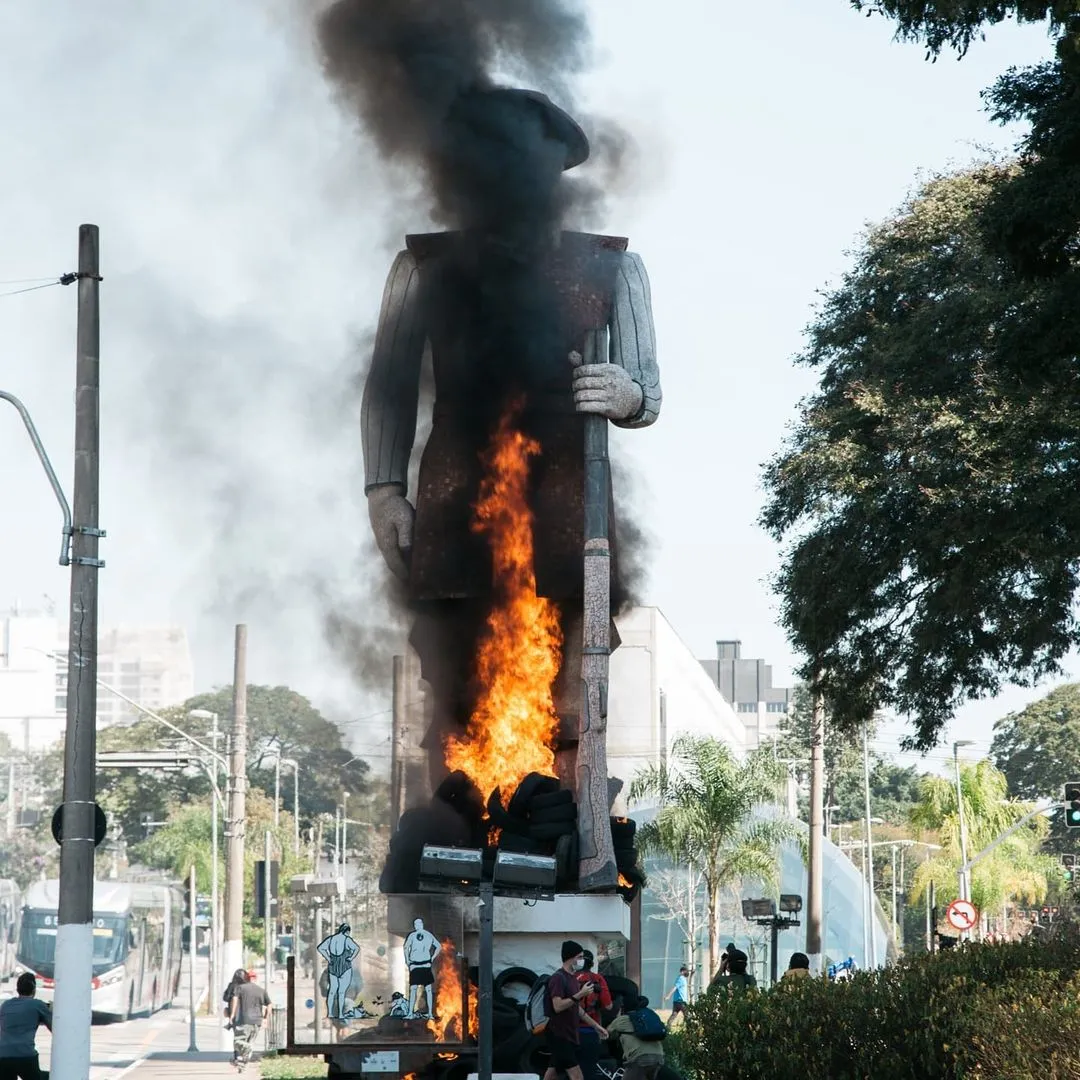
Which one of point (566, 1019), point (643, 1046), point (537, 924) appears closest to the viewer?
point (643, 1046)

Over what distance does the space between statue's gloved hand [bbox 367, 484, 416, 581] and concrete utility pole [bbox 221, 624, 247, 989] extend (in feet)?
37.6

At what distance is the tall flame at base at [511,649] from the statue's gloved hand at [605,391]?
86 cm

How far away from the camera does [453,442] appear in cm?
1808

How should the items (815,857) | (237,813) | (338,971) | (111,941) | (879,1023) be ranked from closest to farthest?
(879,1023) → (338,971) → (237,813) → (815,857) → (111,941)

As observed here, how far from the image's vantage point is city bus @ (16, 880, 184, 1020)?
40531mm

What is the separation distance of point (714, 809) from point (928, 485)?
16120mm

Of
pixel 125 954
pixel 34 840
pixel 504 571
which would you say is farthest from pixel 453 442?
pixel 34 840

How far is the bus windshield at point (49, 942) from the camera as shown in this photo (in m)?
40.3

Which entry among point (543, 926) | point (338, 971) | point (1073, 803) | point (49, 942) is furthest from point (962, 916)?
point (338, 971)

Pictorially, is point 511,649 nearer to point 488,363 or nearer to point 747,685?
point 488,363

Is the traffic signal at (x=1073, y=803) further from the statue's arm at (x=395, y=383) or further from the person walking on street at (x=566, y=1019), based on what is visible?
the person walking on street at (x=566, y=1019)

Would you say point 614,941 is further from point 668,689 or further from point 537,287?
point 668,689

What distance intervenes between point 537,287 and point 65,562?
19.1 feet

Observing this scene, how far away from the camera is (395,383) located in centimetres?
1806
